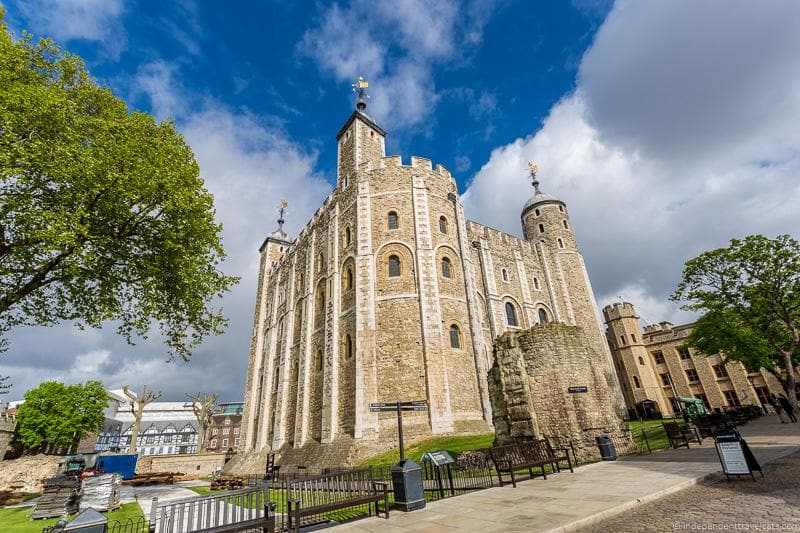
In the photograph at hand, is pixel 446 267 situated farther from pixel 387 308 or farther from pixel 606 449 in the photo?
pixel 606 449

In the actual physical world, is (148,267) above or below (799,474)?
above

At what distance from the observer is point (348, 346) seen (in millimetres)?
20453

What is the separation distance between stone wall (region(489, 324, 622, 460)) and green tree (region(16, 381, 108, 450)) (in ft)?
135

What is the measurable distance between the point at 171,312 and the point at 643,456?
17.8 m

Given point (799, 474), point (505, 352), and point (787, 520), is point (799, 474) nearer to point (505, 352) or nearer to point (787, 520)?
point (787, 520)

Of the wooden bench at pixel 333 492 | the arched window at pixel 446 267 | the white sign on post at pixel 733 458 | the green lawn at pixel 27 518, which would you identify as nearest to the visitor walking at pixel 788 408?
the white sign on post at pixel 733 458

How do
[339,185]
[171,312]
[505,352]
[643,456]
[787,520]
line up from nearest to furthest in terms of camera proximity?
1. [787,520]
2. [643,456]
3. [505,352]
4. [171,312]
5. [339,185]

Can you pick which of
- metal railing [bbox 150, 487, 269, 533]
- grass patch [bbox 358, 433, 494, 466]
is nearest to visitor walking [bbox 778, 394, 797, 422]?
grass patch [bbox 358, 433, 494, 466]

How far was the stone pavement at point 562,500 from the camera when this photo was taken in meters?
5.76

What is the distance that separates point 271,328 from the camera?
33.2 metres

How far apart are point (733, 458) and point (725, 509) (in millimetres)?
2248

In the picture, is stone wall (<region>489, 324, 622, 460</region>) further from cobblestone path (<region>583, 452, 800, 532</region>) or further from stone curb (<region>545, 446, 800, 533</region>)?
cobblestone path (<region>583, 452, 800, 532</region>)

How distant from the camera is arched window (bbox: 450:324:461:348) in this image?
66.1 ft

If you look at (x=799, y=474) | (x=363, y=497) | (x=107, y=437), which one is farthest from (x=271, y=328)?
(x=107, y=437)
